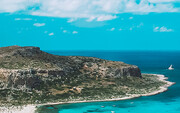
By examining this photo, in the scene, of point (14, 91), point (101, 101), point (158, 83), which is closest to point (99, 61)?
point (158, 83)

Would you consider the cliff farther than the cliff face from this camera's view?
No

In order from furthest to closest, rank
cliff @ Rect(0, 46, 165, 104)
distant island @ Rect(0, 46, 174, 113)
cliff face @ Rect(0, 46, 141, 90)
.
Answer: cliff face @ Rect(0, 46, 141, 90) < cliff @ Rect(0, 46, 165, 104) < distant island @ Rect(0, 46, 174, 113)

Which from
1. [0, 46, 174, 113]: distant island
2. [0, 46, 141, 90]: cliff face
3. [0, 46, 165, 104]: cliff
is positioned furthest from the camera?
[0, 46, 141, 90]: cliff face

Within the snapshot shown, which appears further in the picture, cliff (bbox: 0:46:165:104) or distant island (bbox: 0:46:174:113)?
cliff (bbox: 0:46:165:104)

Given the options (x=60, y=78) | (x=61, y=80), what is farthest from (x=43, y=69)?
(x=61, y=80)

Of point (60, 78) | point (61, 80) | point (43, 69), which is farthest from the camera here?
point (60, 78)

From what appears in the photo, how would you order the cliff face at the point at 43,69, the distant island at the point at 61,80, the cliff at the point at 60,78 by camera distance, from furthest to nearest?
the cliff face at the point at 43,69
the cliff at the point at 60,78
the distant island at the point at 61,80

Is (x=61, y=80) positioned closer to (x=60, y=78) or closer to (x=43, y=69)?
(x=60, y=78)
